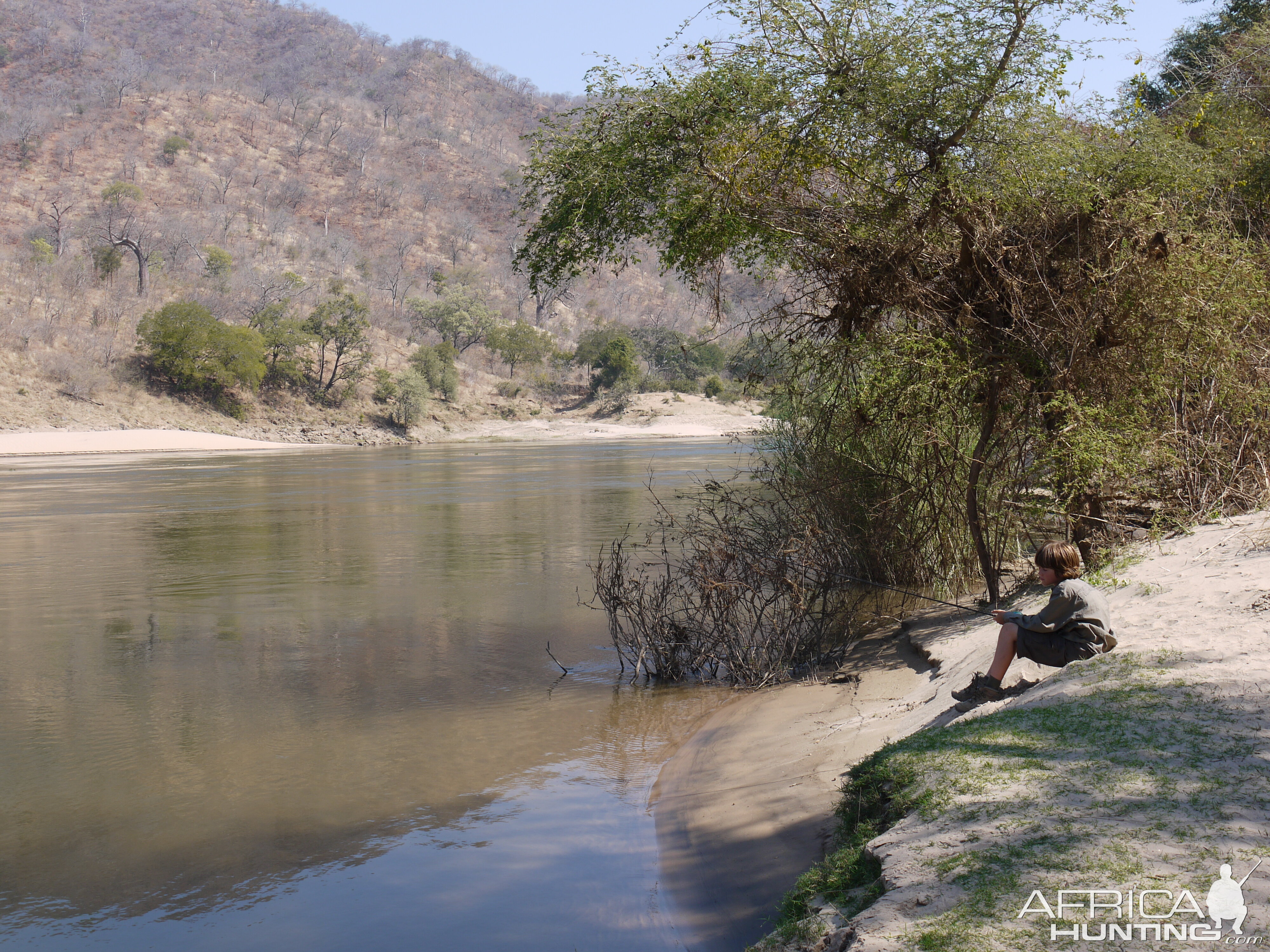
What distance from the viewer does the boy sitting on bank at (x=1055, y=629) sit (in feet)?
19.3

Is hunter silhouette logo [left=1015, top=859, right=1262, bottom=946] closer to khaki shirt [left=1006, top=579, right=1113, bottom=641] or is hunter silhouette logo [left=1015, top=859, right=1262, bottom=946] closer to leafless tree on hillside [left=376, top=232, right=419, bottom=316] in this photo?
khaki shirt [left=1006, top=579, right=1113, bottom=641]

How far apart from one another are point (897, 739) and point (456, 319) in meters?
73.6

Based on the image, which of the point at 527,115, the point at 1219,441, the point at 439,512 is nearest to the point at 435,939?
the point at 1219,441

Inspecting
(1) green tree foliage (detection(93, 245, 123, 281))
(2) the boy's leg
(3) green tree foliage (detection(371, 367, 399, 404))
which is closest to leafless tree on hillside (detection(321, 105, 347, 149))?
(1) green tree foliage (detection(93, 245, 123, 281))

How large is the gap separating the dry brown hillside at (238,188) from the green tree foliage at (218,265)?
1.34 feet

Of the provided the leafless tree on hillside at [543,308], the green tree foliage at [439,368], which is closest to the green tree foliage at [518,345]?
the green tree foliage at [439,368]

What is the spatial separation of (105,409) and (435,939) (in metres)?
54.8

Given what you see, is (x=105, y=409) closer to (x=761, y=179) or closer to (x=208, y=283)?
(x=208, y=283)

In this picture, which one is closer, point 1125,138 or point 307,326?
point 1125,138

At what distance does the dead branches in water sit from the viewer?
29.7 feet

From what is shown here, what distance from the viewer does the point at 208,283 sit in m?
69.5

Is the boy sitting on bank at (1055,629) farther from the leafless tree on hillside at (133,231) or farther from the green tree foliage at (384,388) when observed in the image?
the leafless tree on hillside at (133,231)

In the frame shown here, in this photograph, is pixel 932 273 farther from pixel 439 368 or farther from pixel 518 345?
pixel 518 345

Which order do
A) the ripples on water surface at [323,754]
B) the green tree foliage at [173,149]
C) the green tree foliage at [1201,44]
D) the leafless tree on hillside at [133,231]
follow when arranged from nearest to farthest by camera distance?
the ripples on water surface at [323,754] → the green tree foliage at [1201,44] → the leafless tree on hillside at [133,231] → the green tree foliage at [173,149]
